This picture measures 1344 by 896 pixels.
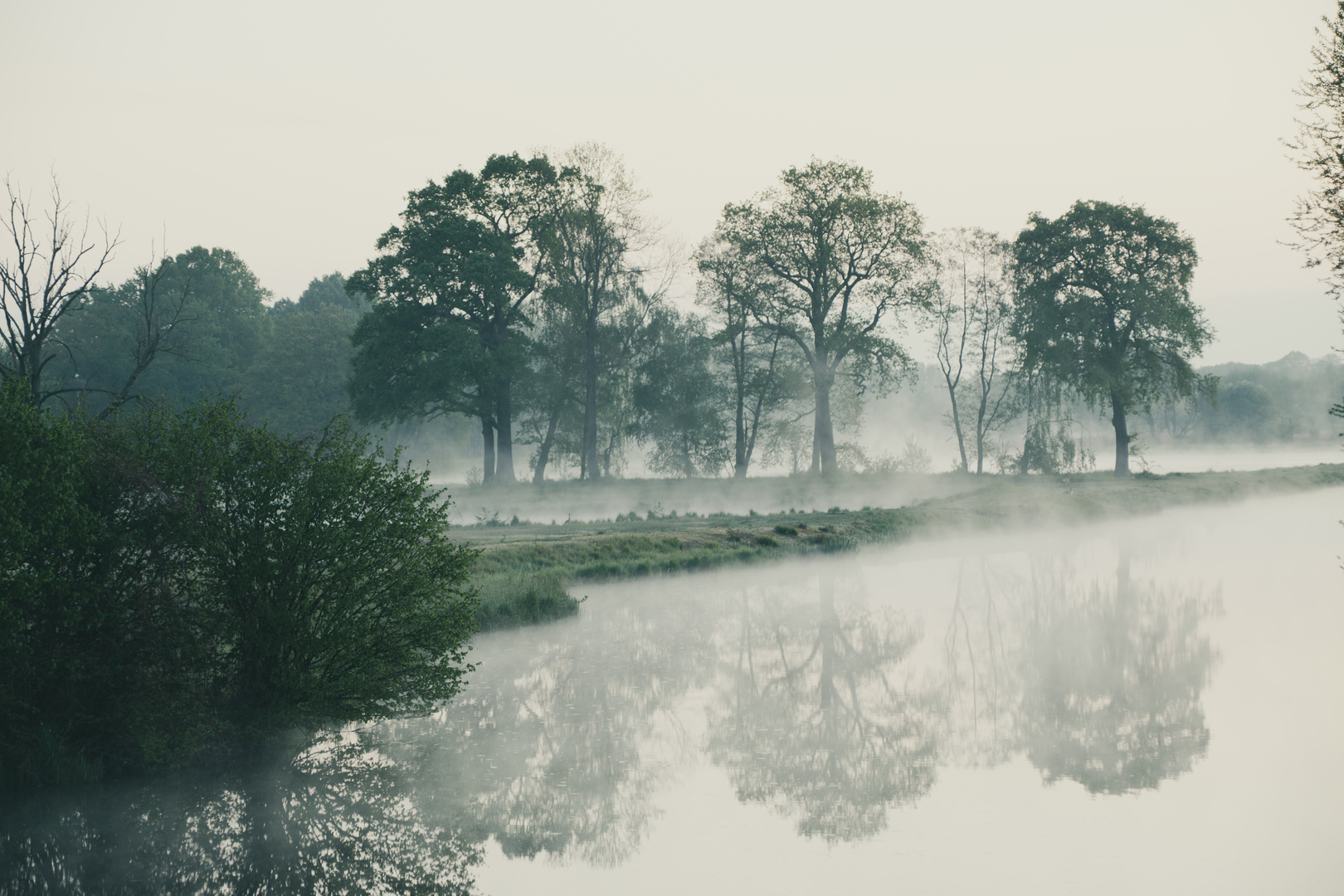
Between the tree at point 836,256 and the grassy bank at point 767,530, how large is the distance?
6.77 metres

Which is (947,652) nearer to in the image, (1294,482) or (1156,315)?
(1156,315)

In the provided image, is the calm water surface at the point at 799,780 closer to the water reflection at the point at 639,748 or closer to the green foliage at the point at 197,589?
the water reflection at the point at 639,748

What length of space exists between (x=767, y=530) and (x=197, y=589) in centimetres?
1779

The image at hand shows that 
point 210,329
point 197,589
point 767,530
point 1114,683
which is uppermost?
point 210,329

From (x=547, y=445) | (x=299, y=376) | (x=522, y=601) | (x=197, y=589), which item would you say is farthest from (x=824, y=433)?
(x=197, y=589)

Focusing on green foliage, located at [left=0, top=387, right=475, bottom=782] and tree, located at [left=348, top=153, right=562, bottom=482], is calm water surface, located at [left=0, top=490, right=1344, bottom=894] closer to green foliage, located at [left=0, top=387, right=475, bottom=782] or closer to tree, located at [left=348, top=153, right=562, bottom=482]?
green foliage, located at [left=0, top=387, right=475, bottom=782]

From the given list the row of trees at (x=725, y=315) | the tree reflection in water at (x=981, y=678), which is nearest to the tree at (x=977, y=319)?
the row of trees at (x=725, y=315)

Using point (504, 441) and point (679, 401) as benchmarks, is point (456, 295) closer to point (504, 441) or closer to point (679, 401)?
point (504, 441)

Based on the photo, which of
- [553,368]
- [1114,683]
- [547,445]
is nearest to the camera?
[1114,683]

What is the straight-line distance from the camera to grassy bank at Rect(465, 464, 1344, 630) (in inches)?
648

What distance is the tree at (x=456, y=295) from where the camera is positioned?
3647 cm

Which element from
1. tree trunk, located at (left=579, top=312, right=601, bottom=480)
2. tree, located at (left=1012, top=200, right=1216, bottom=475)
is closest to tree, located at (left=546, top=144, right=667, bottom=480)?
tree trunk, located at (left=579, top=312, right=601, bottom=480)

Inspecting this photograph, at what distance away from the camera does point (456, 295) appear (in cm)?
3766

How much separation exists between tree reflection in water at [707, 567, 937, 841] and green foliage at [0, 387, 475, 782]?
289cm
